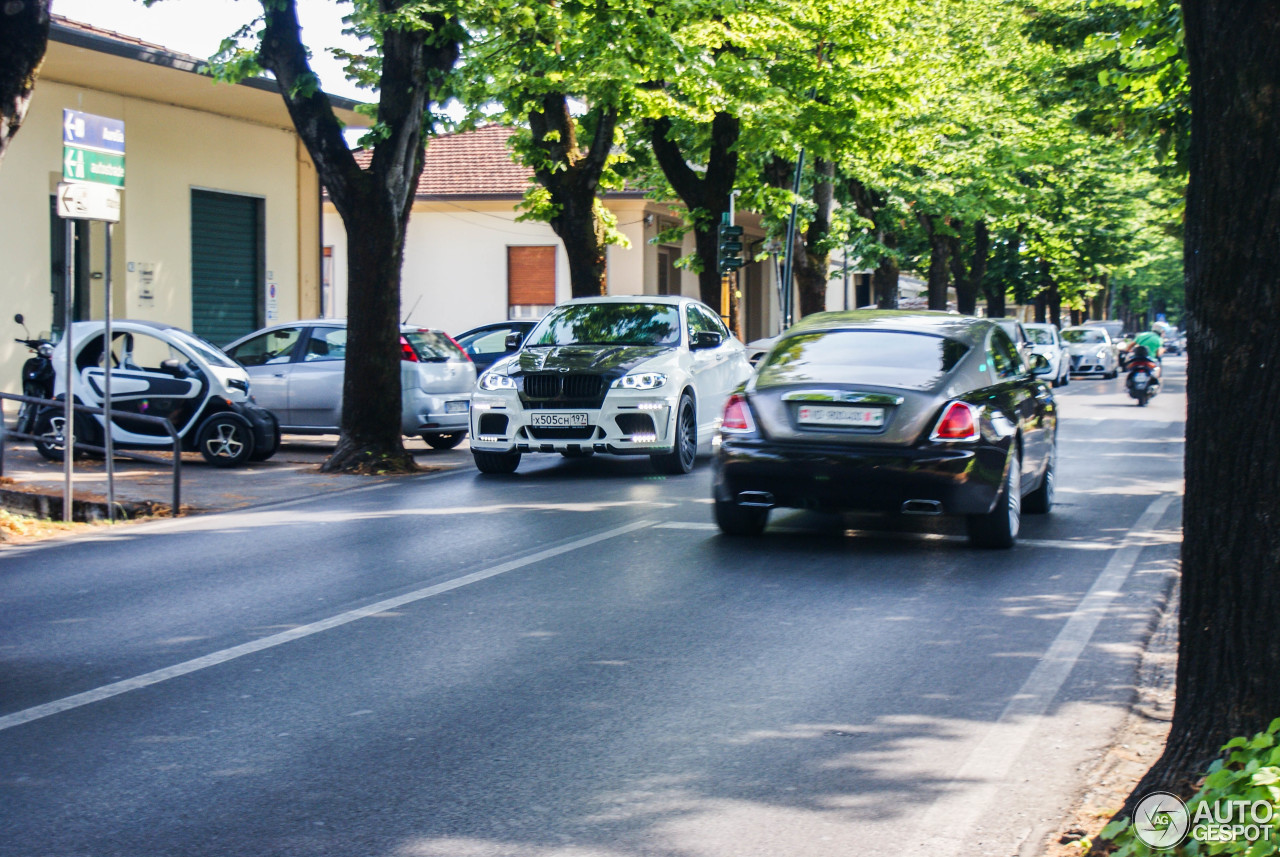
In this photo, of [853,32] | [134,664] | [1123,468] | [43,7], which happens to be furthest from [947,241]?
[134,664]

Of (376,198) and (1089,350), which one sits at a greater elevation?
(376,198)

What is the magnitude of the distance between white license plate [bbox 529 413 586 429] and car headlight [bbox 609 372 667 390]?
470mm

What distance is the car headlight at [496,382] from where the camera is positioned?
14352 millimetres

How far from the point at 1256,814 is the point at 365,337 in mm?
12987

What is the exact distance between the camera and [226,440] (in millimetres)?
15969

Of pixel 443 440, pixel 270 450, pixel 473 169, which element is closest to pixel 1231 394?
pixel 270 450

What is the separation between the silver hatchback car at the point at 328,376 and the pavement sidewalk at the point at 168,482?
47cm

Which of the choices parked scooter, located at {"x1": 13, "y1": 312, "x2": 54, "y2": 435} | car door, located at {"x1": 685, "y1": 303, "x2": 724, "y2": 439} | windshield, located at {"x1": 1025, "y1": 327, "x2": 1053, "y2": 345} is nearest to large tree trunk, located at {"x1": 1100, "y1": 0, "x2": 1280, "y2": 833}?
car door, located at {"x1": 685, "y1": 303, "x2": 724, "y2": 439}

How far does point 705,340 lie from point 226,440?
545cm

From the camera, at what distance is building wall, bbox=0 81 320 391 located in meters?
20.6

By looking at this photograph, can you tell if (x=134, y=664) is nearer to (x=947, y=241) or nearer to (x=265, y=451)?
(x=265, y=451)

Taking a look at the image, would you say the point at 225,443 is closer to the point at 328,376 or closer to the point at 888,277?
the point at 328,376

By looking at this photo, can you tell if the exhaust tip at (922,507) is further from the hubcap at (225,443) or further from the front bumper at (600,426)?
the hubcap at (225,443)

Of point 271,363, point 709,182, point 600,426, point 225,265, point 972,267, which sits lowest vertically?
point 600,426
